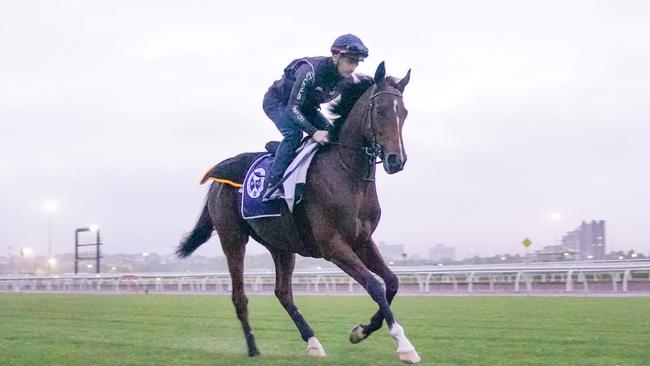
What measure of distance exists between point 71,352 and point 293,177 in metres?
3.07

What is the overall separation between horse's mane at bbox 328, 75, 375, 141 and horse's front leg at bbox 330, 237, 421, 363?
3.83 ft

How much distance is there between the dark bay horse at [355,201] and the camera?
669 cm

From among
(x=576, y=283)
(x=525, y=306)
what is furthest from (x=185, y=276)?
(x=525, y=306)

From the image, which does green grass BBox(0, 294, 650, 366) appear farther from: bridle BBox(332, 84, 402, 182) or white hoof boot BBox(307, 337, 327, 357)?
bridle BBox(332, 84, 402, 182)

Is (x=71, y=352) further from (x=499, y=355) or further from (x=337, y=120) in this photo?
(x=499, y=355)

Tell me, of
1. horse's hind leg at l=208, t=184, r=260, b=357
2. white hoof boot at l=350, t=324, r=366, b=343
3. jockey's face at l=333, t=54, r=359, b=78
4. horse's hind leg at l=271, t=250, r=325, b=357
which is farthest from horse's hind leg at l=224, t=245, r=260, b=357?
jockey's face at l=333, t=54, r=359, b=78

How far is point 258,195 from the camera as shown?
8.08m

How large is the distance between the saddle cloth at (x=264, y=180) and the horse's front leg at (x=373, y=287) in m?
0.74

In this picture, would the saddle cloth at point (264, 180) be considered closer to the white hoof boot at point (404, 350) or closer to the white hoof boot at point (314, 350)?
the white hoof boot at point (314, 350)

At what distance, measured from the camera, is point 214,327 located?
1212cm

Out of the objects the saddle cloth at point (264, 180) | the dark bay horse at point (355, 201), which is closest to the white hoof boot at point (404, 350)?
the dark bay horse at point (355, 201)

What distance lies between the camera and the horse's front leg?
6.39 metres

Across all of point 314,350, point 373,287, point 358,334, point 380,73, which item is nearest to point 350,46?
point 380,73

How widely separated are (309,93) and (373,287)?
210 centimetres
